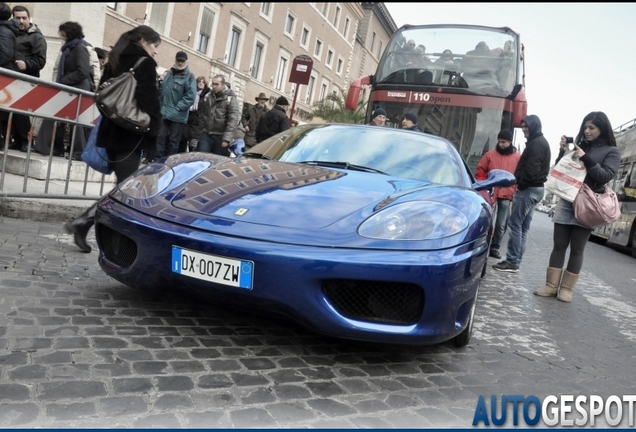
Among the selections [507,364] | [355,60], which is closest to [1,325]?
[507,364]

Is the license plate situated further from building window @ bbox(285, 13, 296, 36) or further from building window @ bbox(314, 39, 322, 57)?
building window @ bbox(314, 39, 322, 57)

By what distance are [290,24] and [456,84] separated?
91.6ft

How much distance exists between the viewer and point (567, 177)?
5.38 metres

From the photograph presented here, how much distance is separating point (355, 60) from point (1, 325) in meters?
48.9

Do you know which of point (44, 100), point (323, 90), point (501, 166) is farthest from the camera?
point (323, 90)

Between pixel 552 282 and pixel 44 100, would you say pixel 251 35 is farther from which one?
pixel 552 282

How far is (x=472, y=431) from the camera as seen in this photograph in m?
2.24

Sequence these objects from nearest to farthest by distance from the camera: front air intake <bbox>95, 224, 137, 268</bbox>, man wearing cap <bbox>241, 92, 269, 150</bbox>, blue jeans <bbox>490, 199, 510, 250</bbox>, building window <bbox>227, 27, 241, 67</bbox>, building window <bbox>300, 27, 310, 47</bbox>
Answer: front air intake <bbox>95, 224, 137, 268</bbox> → blue jeans <bbox>490, 199, 510, 250</bbox> → man wearing cap <bbox>241, 92, 269, 150</bbox> → building window <bbox>227, 27, 241, 67</bbox> → building window <bbox>300, 27, 310, 47</bbox>

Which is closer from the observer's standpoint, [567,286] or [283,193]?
[283,193]

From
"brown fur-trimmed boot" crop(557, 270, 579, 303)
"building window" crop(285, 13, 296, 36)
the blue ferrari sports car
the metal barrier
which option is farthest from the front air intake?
"building window" crop(285, 13, 296, 36)

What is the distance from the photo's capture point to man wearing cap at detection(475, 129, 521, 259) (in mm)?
7801

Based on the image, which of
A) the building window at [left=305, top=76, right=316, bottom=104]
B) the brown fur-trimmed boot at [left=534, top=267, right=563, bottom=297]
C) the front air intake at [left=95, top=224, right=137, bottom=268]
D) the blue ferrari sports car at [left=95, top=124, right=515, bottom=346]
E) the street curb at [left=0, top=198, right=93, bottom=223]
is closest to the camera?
the blue ferrari sports car at [left=95, top=124, right=515, bottom=346]

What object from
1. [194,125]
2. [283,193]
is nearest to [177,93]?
[194,125]

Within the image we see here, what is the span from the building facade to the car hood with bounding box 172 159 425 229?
51.3 ft
